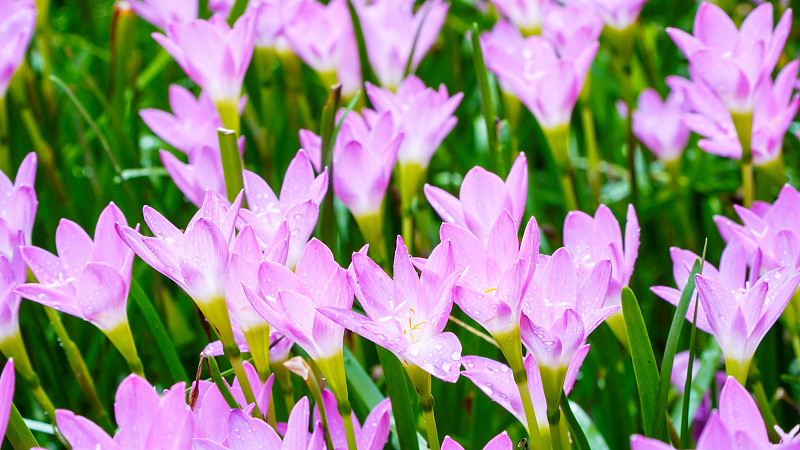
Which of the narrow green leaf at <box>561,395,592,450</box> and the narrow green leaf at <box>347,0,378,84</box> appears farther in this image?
the narrow green leaf at <box>347,0,378,84</box>

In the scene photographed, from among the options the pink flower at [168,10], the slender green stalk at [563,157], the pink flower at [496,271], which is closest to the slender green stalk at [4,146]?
the pink flower at [168,10]

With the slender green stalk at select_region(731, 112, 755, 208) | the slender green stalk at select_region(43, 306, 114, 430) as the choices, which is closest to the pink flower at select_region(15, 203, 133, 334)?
the slender green stalk at select_region(43, 306, 114, 430)

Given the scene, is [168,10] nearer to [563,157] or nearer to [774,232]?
[563,157]

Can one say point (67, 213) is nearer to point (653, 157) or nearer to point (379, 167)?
point (379, 167)

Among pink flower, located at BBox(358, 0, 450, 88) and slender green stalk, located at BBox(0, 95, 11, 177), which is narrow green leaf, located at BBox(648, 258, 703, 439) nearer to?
pink flower, located at BBox(358, 0, 450, 88)

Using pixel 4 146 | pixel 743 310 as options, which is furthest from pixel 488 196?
pixel 4 146

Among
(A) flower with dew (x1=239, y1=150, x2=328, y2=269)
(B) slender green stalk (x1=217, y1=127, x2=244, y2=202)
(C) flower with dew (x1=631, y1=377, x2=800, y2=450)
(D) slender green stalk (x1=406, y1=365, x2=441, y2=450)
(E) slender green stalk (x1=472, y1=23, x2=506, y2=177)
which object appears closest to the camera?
(C) flower with dew (x1=631, y1=377, x2=800, y2=450)
